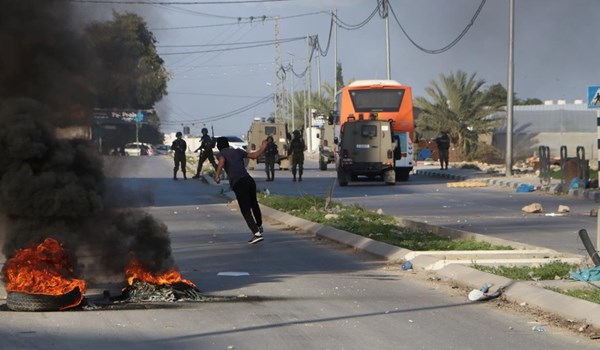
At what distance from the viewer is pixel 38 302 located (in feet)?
30.9

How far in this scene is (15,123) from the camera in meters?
9.97

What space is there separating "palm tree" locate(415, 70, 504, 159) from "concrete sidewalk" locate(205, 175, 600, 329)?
38.2 metres

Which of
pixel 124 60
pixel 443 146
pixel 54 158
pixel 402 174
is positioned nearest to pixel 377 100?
pixel 402 174

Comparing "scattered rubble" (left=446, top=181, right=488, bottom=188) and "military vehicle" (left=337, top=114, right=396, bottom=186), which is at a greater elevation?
"military vehicle" (left=337, top=114, right=396, bottom=186)

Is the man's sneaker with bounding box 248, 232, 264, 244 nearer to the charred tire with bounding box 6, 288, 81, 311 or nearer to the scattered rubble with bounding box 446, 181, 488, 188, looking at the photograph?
the charred tire with bounding box 6, 288, 81, 311

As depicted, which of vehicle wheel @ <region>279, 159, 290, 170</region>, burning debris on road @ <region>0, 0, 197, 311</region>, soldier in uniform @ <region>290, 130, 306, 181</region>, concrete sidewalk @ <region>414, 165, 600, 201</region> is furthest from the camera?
vehicle wheel @ <region>279, 159, 290, 170</region>

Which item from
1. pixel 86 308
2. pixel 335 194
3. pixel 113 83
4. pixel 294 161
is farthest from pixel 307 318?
pixel 294 161

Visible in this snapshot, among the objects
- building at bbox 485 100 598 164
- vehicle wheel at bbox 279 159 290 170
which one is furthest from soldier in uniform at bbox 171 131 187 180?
building at bbox 485 100 598 164

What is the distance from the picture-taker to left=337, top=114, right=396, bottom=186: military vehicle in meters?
37.9

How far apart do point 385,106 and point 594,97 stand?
55.2 feet

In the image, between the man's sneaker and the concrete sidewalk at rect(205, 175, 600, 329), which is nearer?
the concrete sidewalk at rect(205, 175, 600, 329)

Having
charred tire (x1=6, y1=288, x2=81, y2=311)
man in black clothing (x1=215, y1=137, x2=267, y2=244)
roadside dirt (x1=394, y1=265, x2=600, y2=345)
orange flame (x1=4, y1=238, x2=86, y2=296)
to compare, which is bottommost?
roadside dirt (x1=394, y1=265, x2=600, y2=345)

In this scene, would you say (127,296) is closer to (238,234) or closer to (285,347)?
(285,347)

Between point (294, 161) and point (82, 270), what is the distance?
28013 millimetres
